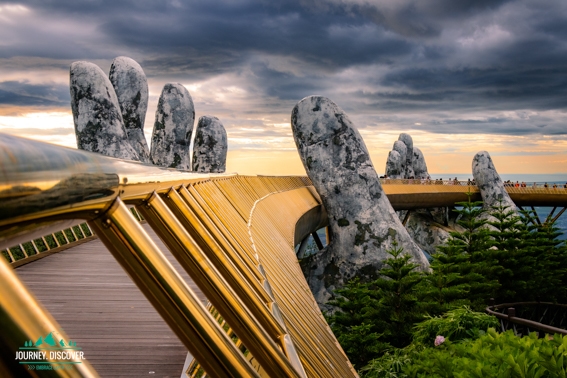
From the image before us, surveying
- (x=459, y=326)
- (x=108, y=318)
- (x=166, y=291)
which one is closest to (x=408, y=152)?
(x=459, y=326)

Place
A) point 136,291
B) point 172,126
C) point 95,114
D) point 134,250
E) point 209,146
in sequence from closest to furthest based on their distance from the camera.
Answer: point 134,250 → point 136,291 → point 95,114 → point 172,126 → point 209,146

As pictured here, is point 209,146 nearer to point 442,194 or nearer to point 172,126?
point 172,126

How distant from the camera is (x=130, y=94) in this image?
22.6 m

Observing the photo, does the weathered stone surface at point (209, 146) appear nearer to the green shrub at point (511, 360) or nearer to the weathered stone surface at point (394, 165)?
the weathered stone surface at point (394, 165)

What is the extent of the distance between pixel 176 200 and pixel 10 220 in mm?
1569

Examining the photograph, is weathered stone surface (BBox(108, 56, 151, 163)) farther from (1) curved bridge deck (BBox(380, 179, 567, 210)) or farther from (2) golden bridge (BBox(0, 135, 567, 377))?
(2) golden bridge (BBox(0, 135, 567, 377))

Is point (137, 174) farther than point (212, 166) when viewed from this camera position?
No

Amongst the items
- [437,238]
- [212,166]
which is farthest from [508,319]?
[437,238]

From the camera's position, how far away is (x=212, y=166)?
79.3 feet

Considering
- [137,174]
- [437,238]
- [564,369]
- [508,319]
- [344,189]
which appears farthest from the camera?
[437,238]

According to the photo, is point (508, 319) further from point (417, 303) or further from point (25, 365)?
point (25, 365)

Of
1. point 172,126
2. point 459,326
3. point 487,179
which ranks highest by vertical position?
point 172,126

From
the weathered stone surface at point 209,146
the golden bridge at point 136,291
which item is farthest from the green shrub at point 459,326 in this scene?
the weathered stone surface at point 209,146

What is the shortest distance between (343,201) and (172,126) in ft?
33.6
